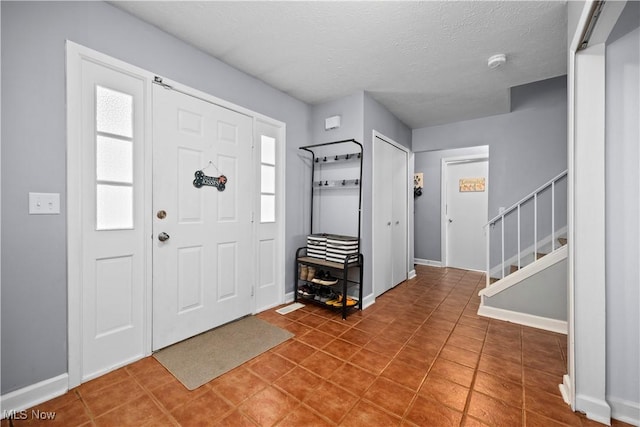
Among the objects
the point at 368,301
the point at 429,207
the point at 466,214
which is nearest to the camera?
the point at 368,301

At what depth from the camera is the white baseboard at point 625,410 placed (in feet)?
4.60

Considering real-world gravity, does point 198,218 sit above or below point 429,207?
below

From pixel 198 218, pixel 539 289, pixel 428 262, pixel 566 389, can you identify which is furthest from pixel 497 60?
pixel 428 262

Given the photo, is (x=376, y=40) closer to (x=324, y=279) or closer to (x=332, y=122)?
(x=332, y=122)

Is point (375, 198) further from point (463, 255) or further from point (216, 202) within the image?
point (463, 255)

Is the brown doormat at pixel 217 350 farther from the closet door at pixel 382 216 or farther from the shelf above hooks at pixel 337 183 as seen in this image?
the shelf above hooks at pixel 337 183

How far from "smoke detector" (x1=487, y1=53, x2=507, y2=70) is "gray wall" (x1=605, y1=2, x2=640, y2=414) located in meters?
0.91

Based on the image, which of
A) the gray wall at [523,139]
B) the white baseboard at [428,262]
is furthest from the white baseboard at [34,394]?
the white baseboard at [428,262]

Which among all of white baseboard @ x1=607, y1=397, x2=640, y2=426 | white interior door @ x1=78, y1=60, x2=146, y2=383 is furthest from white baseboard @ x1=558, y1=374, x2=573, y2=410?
white interior door @ x1=78, y1=60, x2=146, y2=383

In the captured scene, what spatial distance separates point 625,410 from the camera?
1.43 metres

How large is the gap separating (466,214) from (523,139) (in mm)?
1713

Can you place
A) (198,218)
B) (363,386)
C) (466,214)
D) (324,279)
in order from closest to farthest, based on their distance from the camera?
(363,386) → (198,218) → (324,279) → (466,214)

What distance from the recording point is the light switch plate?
1.49 m

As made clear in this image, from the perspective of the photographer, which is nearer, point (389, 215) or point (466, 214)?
point (389, 215)
